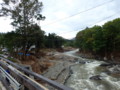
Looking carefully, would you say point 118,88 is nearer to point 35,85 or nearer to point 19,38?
point 35,85

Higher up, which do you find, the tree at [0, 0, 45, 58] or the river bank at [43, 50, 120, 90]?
the tree at [0, 0, 45, 58]

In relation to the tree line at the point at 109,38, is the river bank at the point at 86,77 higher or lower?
lower

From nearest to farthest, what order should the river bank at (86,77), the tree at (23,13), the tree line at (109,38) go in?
the river bank at (86,77), the tree at (23,13), the tree line at (109,38)

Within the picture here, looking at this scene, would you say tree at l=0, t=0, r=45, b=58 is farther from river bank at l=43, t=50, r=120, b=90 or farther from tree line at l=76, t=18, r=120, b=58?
tree line at l=76, t=18, r=120, b=58

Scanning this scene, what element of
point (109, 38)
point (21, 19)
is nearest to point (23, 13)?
point (21, 19)

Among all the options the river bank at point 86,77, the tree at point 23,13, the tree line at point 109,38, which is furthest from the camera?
the tree line at point 109,38

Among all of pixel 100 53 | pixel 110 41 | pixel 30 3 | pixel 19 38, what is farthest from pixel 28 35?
pixel 100 53

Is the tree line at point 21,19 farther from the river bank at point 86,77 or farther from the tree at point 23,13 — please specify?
the river bank at point 86,77

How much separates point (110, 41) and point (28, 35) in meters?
16.1

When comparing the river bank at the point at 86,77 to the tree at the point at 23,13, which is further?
the tree at the point at 23,13

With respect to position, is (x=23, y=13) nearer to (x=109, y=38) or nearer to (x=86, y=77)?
(x=86, y=77)

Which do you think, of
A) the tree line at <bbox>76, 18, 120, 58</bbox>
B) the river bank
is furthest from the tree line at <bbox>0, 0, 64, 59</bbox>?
the tree line at <bbox>76, 18, 120, 58</bbox>

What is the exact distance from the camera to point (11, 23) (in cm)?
1434

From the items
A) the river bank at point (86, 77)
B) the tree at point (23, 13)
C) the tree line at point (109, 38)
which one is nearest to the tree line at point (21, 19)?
the tree at point (23, 13)
